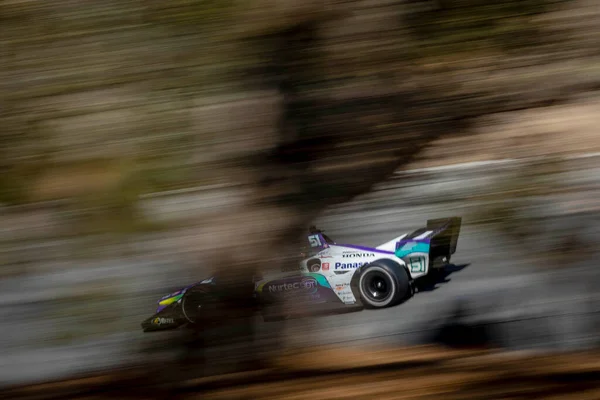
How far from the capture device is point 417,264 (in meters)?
2.62

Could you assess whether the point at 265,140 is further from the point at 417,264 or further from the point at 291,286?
the point at 417,264

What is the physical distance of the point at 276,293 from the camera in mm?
2301

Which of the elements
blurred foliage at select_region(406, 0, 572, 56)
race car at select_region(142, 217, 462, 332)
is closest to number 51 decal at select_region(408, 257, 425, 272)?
race car at select_region(142, 217, 462, 332)

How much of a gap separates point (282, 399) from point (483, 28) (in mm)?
1323

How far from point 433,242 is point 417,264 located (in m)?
0.43

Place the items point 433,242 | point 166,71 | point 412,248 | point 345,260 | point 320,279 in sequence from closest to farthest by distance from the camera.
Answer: point 166,71 < point 433,242 < point 412,248 < point 320,279 < point 345,260

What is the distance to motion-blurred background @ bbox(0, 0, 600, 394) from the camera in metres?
1.99

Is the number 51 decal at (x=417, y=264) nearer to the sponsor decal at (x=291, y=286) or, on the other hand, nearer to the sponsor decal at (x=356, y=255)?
the sponsor decal at (x=356, y=255)

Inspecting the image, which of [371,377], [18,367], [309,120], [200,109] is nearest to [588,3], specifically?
[309,120]

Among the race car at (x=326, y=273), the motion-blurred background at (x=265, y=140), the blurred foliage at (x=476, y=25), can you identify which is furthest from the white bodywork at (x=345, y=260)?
the blurred foliage at (x=476, y=25)

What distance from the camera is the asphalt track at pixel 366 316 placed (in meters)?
2.13

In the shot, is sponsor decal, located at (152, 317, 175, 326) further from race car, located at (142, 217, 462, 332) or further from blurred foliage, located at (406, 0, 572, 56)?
blurred foliage, located at (406, 0, 572, 56)

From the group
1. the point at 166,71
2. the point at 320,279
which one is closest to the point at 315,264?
the point at 320,279

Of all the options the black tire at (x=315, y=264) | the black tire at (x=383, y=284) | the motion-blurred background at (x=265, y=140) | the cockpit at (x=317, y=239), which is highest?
the motion-blurred background at (x=265, y=140)
